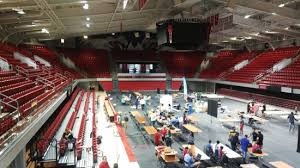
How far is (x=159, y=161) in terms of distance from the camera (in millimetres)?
12133

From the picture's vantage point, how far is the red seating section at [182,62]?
143 feet

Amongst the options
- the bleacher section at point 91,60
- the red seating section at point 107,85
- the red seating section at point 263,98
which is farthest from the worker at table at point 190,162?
the bleacher section at point 91,60

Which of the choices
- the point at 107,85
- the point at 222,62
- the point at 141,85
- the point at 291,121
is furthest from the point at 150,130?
the point at 222,62

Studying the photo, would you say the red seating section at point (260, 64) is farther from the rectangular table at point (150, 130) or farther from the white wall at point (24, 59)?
the white wall at point (24, 59)

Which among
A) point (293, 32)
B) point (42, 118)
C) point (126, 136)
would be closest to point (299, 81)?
point (293, 32)

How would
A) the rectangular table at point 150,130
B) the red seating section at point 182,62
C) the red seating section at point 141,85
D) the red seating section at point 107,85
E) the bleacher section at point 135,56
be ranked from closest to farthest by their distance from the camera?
1. the rectangular table at point 150,130
2. the red seating section at point 107,85
3. the red seating section at point 141,85
4. the bleacher section at point 135,56
5. the red seating section at point 182,62

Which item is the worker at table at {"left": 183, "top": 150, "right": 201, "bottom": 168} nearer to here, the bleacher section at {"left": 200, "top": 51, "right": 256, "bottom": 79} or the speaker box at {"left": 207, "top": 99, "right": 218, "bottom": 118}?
the speaker box at {"left": 207, "top": 99, "right": 218, "bottom": 118}

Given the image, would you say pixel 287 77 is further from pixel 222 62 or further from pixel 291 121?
pixel 222 62

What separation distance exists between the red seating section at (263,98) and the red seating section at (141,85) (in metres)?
8.86

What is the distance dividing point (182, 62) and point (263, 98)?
1849 centimetres

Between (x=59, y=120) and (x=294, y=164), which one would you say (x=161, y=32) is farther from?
(x=294, y=164)

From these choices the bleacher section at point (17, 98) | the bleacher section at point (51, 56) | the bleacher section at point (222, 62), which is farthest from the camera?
the bleacher section at point (222, 62)

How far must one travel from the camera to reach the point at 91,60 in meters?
40.9

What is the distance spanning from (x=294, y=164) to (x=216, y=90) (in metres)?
27.7
